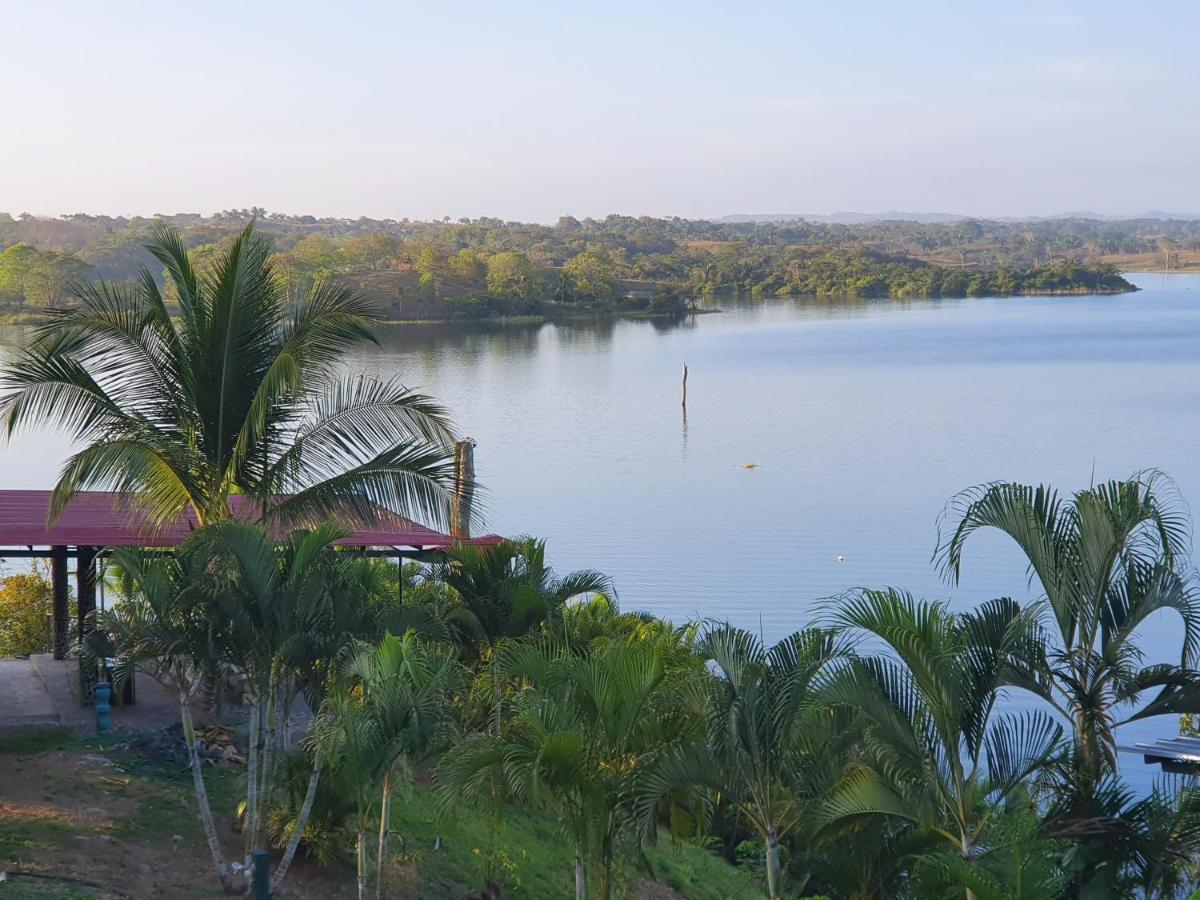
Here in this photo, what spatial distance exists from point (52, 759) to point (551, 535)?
2231 centimetres

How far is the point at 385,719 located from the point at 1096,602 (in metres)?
4.20

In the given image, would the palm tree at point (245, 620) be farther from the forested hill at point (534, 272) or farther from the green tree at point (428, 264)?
the green tree at point (428, 264)

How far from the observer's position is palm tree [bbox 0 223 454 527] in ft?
37.9

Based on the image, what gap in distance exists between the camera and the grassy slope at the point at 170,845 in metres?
9.46

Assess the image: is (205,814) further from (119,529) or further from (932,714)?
(932,714)

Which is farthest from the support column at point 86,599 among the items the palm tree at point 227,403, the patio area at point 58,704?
the palm tree at point 227,403

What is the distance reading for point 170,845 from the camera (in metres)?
10.1

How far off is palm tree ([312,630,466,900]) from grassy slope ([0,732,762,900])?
1160mm

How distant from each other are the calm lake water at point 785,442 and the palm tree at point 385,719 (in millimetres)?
6396

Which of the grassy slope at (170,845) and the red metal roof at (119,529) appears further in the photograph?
the red metal roof at (119,529)

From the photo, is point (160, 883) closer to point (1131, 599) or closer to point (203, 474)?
point (203, 474)

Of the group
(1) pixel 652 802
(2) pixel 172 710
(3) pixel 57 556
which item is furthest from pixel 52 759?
(1) pixel 652 802

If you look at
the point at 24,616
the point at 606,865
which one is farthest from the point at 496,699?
the point at 24,616

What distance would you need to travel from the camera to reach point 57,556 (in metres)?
13.3
